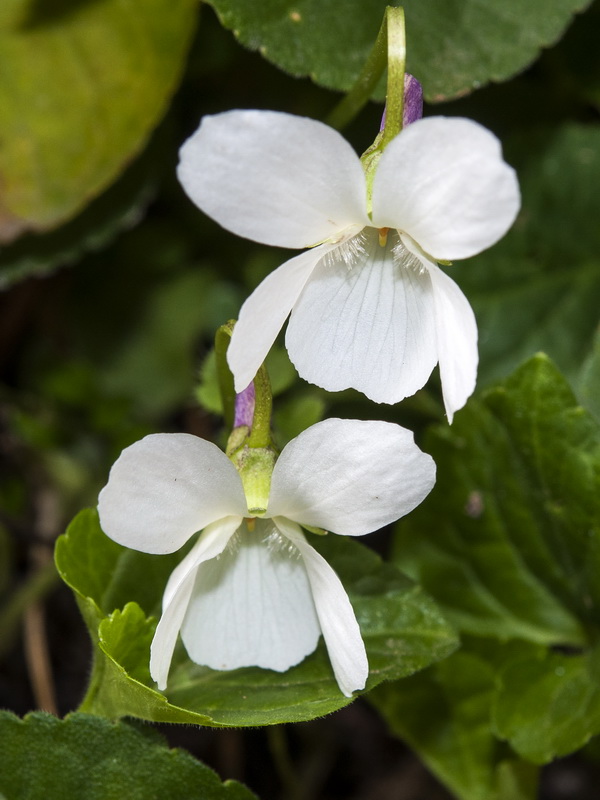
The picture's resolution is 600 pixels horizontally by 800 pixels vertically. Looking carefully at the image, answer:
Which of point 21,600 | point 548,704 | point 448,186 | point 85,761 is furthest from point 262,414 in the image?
point 21,600

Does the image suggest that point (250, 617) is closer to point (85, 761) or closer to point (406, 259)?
point (85, 761)

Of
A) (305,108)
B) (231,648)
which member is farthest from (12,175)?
(231,648)

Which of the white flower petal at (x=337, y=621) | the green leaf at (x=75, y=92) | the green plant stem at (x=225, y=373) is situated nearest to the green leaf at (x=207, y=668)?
the white flower petal at (x=337, y=621)

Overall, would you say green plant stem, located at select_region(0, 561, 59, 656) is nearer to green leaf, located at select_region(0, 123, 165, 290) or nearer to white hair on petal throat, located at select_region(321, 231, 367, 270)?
green leaf, located at select_region(0, 123, 165, 290)

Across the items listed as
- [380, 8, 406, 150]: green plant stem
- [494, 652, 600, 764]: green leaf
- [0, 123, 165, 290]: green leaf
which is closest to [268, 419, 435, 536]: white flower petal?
[380, 8, 406, 150]: green plant stem

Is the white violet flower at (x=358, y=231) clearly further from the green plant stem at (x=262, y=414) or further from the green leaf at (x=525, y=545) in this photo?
the green leaf at (x=525, y=545)

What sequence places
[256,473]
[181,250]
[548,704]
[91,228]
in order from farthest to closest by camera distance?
[181,250], [91,228], [548,704], [256,473]

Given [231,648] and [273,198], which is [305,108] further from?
[231,648]
